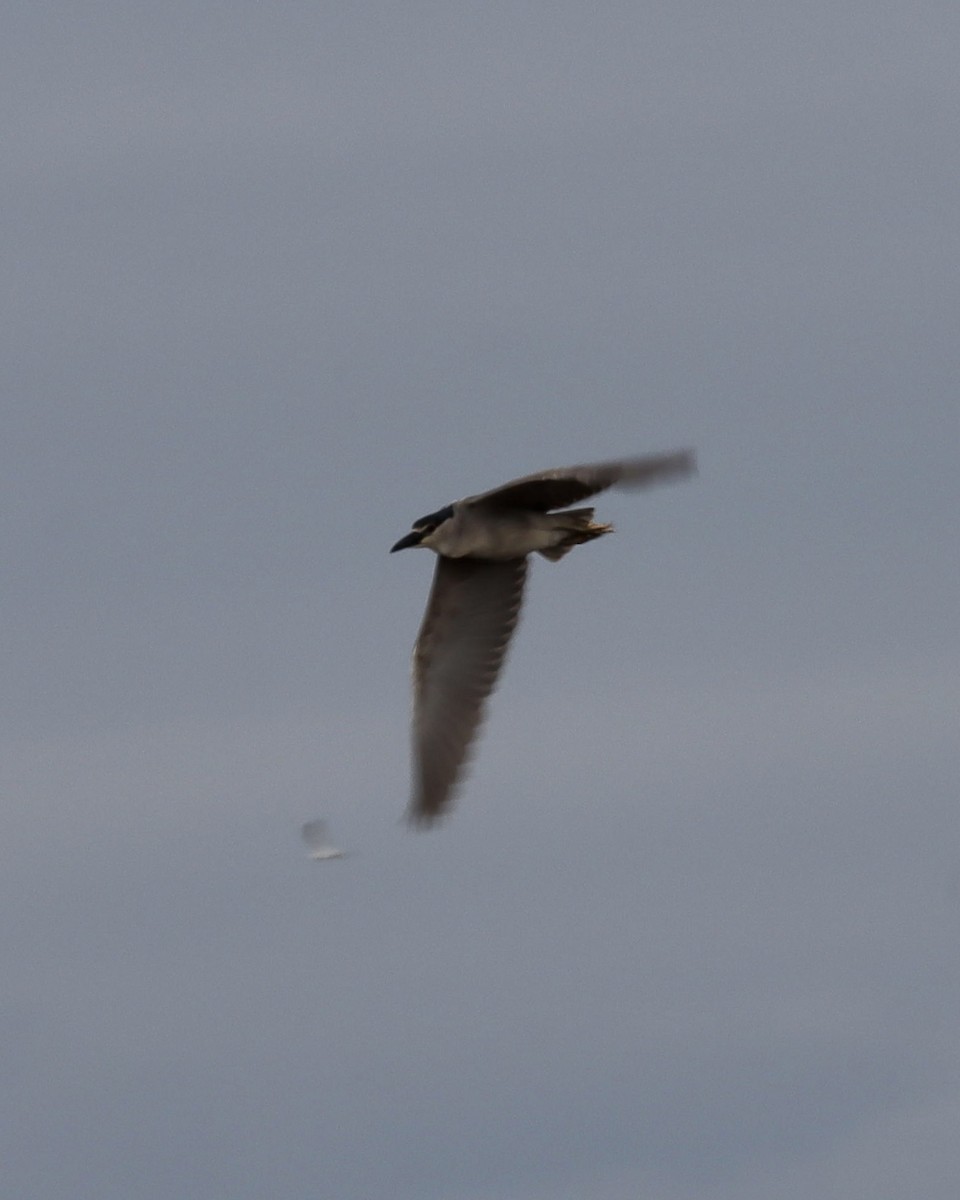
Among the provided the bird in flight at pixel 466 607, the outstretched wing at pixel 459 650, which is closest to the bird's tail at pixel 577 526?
the bird in flight at pixel 466 607

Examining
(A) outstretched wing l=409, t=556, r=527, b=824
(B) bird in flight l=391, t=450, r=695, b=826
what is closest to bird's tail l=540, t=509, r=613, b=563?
(B) bird in flight l=391, t=450, r=695, b=826

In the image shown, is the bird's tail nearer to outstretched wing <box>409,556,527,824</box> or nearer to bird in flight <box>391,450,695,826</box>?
bird in flight <box>391,450,695,826</box>

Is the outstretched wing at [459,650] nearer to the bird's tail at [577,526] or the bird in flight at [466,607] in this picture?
the bird in flight at [466,607]

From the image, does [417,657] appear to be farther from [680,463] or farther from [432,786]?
[680,463]

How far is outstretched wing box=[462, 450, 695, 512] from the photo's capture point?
70.5 feet

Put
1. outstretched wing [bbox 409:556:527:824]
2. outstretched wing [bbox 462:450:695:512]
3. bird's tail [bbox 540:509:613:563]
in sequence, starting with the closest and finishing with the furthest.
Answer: outstretched wing [bbox 462:450:695:512] < bird's tail [bbox 540:509:613:563] < outstretched wing [bbox 409:556:527:824]

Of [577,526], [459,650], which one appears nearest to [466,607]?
[459,650]

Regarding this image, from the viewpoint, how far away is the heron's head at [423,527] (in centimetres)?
2520

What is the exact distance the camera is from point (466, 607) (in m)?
26.0

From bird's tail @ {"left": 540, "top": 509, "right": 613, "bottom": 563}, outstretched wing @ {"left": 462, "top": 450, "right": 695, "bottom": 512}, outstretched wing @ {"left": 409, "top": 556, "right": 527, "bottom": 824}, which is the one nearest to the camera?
outstretched wing @ {"left": 462, "top": 450, "right": 695, "bottom": 512}

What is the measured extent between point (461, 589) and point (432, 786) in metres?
1.81

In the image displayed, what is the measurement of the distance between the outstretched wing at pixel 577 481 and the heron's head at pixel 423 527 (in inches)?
14.0

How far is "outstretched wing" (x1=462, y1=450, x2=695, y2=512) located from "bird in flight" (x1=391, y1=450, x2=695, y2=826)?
0.03 m

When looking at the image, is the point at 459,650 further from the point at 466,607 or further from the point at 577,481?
the point at 577,481
